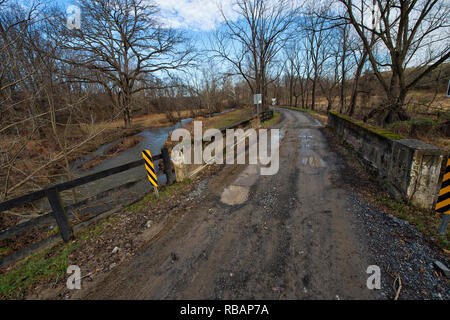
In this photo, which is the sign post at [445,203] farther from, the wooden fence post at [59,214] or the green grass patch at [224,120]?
the green grass patch at [224,120]

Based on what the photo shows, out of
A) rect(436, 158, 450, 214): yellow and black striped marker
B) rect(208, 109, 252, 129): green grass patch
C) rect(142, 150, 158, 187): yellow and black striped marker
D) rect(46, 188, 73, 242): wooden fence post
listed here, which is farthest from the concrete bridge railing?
rect(208, 109, 252, 129): green grass patch

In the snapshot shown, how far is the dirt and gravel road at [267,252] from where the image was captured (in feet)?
8.01

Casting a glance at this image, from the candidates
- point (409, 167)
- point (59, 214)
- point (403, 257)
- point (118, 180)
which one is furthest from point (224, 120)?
point (403, 257)

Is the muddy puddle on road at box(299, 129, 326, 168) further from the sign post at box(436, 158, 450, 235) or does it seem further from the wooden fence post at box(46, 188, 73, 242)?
the wooden fence post at box(46, 188, 73, 242)

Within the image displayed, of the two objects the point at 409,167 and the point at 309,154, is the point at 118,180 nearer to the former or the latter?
the point at 309,154

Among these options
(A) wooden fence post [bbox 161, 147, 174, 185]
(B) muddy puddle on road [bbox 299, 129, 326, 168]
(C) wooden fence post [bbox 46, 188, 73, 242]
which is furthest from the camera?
(B) muddy puddle on road [bbox 299, 129, 326, 168]

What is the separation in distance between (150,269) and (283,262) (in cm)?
209

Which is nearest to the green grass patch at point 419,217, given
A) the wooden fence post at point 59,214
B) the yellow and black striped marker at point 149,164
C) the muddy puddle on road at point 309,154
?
the muddy puddle on road at point 309,154

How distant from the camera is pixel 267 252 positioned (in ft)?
9.99

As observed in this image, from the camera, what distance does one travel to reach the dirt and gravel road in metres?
2.44

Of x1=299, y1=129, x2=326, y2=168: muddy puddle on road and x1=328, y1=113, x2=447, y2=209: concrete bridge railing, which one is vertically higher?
x1=328, y1=113, x2=447, y2=209: concrete bridge railing

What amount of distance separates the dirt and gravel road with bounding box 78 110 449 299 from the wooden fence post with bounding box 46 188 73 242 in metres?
1.60

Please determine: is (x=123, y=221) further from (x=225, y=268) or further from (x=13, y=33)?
(x=13, y=33)

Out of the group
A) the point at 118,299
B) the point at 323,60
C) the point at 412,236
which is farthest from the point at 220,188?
the point at 323,60
